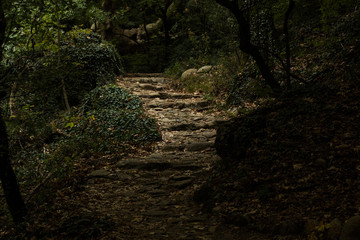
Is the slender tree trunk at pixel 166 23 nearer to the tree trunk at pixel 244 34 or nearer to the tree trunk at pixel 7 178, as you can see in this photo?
the tree trunk at pixel 244 34

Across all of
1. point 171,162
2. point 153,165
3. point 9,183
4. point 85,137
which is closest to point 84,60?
point 85,137

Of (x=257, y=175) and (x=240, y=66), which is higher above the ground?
(x=240, y=66)

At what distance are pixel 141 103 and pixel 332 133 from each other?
294 inches

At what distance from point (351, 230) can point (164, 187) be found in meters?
3.74

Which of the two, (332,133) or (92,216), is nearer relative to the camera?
(92,216)

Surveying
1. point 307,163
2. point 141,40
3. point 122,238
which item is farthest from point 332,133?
point 141,40

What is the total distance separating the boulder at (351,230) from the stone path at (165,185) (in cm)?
137

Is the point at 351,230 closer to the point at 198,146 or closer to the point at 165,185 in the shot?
the point at 165,185

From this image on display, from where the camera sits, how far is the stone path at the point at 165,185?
4.16 m

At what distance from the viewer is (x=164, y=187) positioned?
5.93 m

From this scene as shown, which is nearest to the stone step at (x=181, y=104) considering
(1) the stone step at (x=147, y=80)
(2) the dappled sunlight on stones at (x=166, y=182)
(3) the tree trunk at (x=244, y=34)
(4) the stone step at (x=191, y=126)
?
(2) the dappled sunlight on stones at (x=166, y=182)

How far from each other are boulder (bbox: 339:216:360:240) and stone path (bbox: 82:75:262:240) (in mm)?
1371

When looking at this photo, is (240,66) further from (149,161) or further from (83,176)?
(83,176)

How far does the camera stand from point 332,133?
15.9ft
